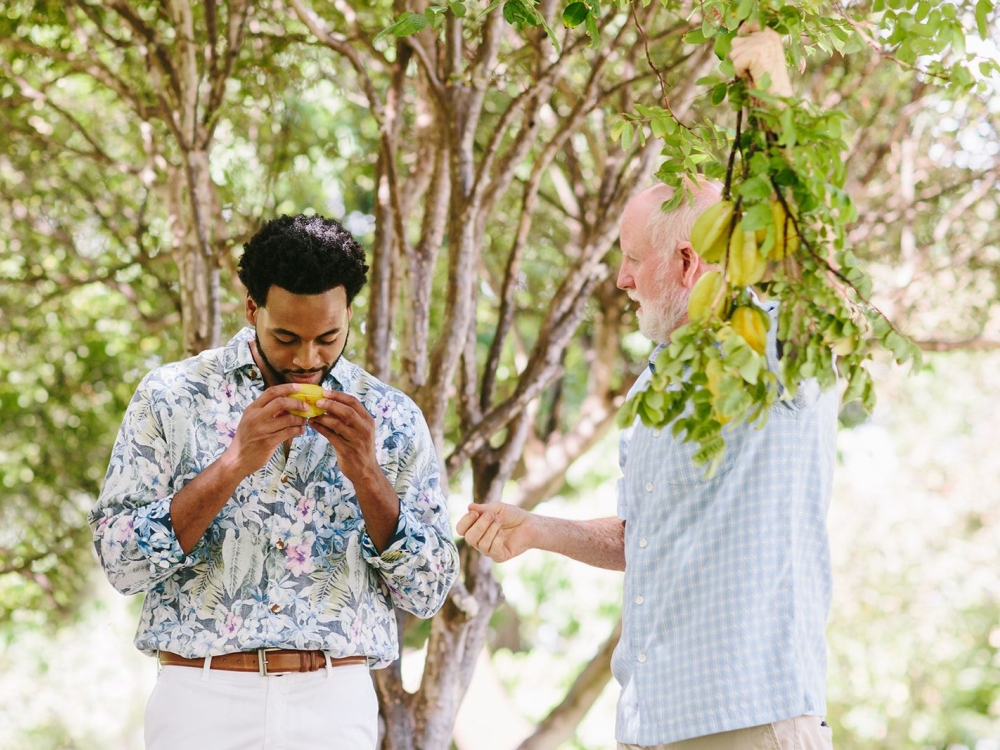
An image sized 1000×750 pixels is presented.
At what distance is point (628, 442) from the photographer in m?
2.98

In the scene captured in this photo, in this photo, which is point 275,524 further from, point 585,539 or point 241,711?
point 585,539

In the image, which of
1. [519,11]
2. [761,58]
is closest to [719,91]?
[761,58]

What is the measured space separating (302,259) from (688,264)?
924mm

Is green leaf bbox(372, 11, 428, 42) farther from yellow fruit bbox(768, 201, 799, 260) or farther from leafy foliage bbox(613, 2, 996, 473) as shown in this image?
yellow fruit bbox(768, 201, 799, 260)

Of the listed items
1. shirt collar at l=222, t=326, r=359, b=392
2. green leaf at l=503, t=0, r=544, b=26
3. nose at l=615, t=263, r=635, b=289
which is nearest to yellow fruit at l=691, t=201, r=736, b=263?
green leaf at l=503, t=0, r=544, b=26

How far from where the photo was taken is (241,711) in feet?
8.88

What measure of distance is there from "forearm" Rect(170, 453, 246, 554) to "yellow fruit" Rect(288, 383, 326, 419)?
0.62ft

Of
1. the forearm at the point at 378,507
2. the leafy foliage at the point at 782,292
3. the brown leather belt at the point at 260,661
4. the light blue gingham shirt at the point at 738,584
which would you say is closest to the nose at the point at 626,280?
the light blue gingham shirt at the point at 738,584

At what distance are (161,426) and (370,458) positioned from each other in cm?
53

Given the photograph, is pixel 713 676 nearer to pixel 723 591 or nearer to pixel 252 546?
pixel 723 591

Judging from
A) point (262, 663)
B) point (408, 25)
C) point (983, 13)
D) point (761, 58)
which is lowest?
point (262, 663)

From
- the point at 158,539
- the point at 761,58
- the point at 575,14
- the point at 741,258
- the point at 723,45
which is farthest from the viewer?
the point at 158,539

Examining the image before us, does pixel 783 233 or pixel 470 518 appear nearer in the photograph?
pixel 783 233

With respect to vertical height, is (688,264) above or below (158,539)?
above
